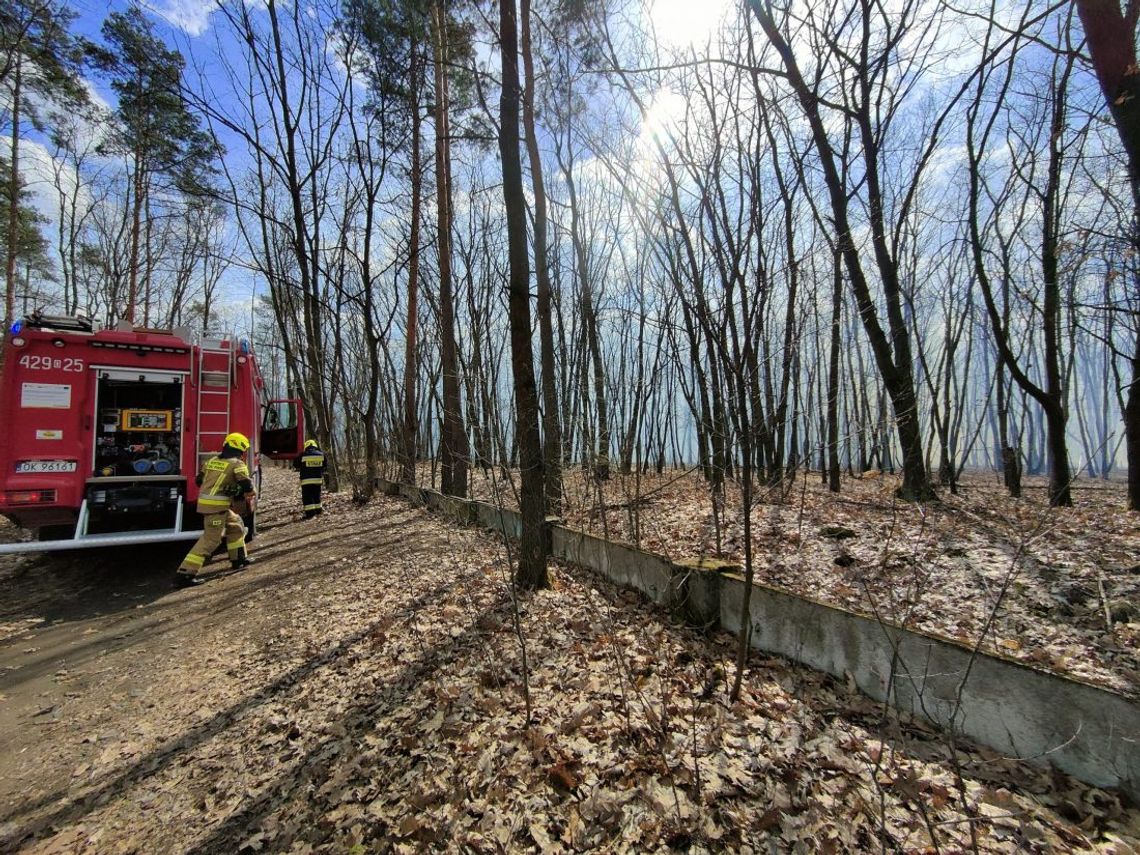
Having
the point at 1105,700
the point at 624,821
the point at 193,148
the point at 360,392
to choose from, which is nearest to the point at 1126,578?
the point at 1105,700

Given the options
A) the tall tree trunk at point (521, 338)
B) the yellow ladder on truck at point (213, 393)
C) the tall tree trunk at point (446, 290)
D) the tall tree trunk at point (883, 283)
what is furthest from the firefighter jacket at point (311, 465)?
the tall tree trunk at point (883, 283)

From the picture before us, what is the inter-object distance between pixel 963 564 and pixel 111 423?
35.0 ft

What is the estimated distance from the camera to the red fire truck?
623cm

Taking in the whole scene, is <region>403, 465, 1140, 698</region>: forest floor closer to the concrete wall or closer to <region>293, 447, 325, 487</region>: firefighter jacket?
the concrete wall

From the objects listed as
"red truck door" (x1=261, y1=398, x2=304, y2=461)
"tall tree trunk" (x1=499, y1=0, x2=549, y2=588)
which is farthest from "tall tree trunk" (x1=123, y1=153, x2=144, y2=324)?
"tall tree trunk" (x1=499, y1=0, x2=549, y2=588)

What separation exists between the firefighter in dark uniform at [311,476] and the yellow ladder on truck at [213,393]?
10.2 ft

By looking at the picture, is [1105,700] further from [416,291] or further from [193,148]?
[193,148]

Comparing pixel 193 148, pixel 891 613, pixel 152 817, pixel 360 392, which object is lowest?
pixel 152 817

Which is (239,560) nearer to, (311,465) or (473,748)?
(311,465)

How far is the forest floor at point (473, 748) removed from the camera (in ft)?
8.11

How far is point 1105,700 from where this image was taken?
2.48m

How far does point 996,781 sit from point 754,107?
7.95 metres

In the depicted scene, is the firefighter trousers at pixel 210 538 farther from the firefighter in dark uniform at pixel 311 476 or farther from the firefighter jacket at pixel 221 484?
the firefighter in dark uniform at pixel 311 476

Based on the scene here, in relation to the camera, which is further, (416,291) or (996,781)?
(416,291)
